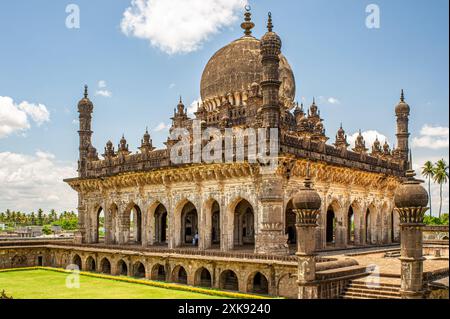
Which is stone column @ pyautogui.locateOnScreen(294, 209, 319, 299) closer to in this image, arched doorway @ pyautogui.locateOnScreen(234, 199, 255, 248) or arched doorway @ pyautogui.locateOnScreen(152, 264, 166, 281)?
arched doorway @ pyautogui.locateOnScreen(152, 264, 166, 281)

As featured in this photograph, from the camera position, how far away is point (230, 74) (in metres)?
25.2

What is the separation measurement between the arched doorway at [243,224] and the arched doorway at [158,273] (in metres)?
3.71

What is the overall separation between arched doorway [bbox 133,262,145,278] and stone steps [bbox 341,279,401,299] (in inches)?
440

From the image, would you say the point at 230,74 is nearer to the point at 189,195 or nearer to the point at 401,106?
the point at 189,195

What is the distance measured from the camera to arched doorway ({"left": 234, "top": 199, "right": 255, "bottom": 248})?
80.5ft

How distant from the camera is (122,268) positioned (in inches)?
987

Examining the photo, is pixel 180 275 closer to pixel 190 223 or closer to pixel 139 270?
pixel 139 270

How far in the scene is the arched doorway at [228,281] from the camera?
19.1 metres

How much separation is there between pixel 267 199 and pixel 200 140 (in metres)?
4.50

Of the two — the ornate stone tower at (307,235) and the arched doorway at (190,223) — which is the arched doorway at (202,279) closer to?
the arched doorway at (190,223)

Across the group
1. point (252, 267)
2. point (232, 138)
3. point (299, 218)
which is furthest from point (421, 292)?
point (232, 138)

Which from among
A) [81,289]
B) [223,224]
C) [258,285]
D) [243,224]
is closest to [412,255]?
[258,285]

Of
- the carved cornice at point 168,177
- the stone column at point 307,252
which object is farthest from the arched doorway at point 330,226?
the stone column at point 307,252

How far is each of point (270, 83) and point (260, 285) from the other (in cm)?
786
